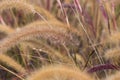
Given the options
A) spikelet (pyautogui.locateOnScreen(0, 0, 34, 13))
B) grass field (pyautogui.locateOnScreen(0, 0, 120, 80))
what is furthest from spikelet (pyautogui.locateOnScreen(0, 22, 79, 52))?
spikelet (pyautogui.locateOnScreen(0, 0, 34, 13))

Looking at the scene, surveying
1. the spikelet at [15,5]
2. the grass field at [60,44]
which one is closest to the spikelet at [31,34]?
the grass field at [60,44]

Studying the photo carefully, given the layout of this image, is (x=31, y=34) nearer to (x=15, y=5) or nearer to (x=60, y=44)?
(x=15, y=5)

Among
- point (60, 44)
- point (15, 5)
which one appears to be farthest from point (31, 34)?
point (60, 44)

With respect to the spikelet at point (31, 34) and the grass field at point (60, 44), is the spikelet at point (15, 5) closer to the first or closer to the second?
the grass field at point (60, 44)

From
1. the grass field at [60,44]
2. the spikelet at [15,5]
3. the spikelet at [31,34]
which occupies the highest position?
the spikelet at [15,5]

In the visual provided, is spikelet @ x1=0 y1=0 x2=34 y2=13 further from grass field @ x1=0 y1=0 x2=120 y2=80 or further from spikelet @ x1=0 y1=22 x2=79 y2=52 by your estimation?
spikelet @ x1=0 y1=22 x2=79 y2=52

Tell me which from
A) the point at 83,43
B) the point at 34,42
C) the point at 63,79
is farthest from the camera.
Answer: the point at 83,43

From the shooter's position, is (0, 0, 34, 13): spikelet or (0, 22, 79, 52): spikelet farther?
(0, 0, 34, 13): spikelet

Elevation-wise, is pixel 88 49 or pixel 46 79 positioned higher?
pixel 46 79

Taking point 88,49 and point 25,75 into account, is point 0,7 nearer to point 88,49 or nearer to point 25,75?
point 25,75

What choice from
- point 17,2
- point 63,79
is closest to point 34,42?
point 17,2

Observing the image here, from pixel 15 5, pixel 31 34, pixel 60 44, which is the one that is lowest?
pixel 60 44
